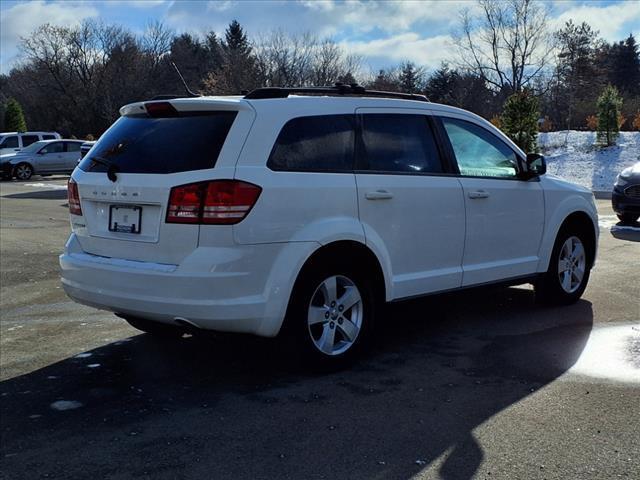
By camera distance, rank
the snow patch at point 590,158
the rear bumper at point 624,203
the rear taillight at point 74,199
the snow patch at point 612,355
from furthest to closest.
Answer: the snow patch at point 590,158
the rear bumper at point 624,203
the rear taillight at point 74,199
the snow patch at point 612,355

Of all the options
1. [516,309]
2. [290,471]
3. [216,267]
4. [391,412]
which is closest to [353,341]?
[391,412]

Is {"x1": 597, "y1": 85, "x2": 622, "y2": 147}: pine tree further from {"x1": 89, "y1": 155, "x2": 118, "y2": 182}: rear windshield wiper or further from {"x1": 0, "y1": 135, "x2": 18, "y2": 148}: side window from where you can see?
→ {"x1": 89, "y1": 155, "x2": 118, "y2": 182}: rear windshield wiper

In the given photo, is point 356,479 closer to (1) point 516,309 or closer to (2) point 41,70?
(1) point 516,309

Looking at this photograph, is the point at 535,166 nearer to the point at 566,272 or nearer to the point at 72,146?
the point at 566,272

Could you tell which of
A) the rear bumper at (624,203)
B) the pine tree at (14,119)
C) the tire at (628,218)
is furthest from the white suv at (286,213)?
the pine tree at (14,119)

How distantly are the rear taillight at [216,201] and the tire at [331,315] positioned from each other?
24.9 inches

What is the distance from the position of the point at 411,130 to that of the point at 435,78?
5569 centimetres

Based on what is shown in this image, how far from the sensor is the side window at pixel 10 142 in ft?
101

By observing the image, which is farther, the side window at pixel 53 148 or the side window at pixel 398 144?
the side window at pixel 53 148

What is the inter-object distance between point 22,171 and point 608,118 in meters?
23.2

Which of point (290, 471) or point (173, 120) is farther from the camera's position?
point (173, 120)

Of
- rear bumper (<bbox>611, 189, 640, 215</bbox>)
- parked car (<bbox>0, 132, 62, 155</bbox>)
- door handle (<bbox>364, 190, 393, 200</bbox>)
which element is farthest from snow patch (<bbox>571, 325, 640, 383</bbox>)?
parked car (<bbox>0, 132, 62, 155</bbox>)

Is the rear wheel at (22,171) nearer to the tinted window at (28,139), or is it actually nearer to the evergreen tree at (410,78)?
the tinted window at (28,139)

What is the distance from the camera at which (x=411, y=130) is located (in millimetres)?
5316
